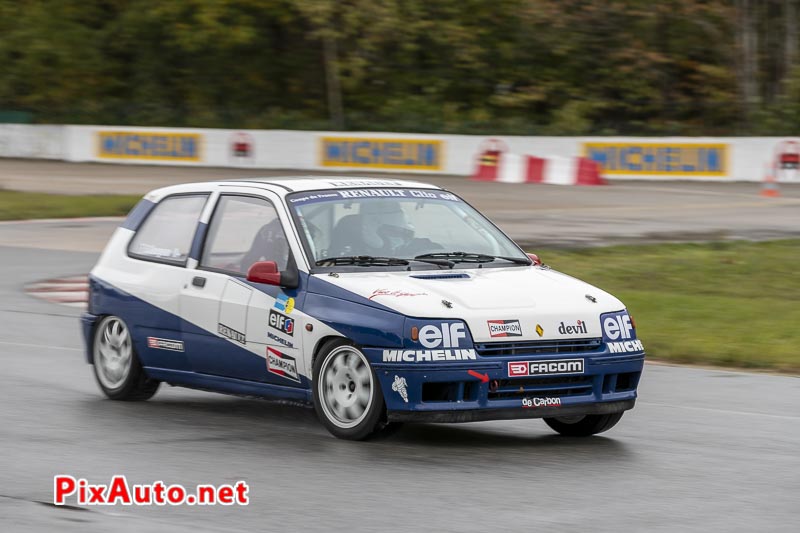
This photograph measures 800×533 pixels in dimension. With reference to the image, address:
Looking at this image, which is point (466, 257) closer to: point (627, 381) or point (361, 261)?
point (361, 261)

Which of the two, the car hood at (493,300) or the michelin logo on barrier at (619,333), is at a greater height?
the car hood at (493,300)

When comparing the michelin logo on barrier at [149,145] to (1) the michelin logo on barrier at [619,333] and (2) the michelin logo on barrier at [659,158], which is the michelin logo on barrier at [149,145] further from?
(1) the michelin logo on barrier at [619,333]

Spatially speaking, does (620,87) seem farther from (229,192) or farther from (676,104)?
(229,192)

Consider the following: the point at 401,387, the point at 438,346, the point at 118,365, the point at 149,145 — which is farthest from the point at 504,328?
the point at 149,145

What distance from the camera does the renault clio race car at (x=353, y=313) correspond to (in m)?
8.19

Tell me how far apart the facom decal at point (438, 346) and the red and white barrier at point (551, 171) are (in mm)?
29715

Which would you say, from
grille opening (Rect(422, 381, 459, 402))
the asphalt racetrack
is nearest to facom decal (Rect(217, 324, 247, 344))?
the asphalt racetrack

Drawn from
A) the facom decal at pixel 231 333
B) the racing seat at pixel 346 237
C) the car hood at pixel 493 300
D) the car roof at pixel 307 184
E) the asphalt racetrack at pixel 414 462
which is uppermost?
the car roof at pixel 307 184

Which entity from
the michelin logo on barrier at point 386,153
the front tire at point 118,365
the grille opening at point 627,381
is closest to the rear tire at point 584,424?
the grille opening at point 627,381

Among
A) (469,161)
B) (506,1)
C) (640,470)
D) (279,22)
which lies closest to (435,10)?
(506,1)

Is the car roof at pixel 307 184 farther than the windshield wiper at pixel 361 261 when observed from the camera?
Yes

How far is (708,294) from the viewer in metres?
17.3

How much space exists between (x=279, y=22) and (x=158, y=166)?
9160 mm

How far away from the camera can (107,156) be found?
47.2m
